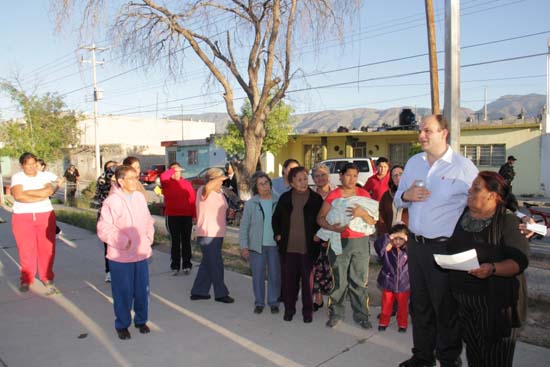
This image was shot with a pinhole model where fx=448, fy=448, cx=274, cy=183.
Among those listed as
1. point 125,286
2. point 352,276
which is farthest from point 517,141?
point 125,286

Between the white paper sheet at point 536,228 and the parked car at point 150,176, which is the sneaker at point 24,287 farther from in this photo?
the parked car at point 150,176

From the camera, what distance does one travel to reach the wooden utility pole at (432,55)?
10.5 metres

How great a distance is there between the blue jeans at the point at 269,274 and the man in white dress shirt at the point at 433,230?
5.77 feet

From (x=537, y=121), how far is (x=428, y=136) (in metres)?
19.8

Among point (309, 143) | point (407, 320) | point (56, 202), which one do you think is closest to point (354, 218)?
point (407, 320)

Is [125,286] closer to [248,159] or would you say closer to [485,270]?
[485,270]

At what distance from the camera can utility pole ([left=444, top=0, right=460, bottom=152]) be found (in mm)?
5883

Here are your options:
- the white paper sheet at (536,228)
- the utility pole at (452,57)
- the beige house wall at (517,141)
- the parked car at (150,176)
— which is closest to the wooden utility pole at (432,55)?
the utility pole at (452,57)

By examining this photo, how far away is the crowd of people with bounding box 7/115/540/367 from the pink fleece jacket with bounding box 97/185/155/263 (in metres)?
0.01

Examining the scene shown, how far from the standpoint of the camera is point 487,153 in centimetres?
2148

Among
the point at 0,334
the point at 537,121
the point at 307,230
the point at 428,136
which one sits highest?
the point at 537,121

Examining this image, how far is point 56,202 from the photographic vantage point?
17250mm

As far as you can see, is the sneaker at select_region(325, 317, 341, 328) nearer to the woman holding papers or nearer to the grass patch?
the woman holding papers

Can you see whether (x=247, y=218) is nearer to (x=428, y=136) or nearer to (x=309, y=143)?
(x=428, y=136)
